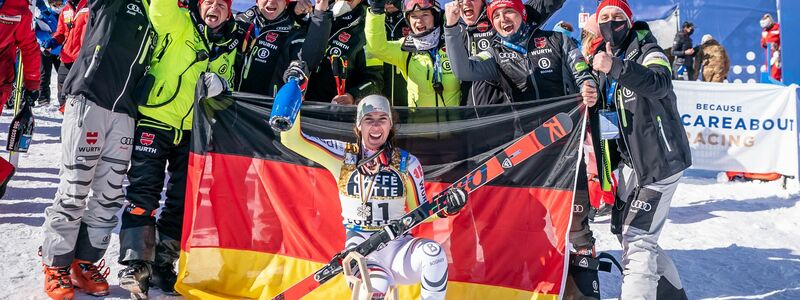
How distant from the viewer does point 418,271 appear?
404cm

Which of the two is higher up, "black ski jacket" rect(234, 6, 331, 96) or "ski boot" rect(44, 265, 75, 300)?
"black ski jacket" rect(234, 6, 331, 96)

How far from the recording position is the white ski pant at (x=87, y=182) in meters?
4.58

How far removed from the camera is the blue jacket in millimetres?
11180

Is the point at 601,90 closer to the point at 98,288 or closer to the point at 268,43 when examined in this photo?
the point at 268,43

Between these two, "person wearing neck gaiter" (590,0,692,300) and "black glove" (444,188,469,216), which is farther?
"person wearing neck gaiter" (590,0,692,300)

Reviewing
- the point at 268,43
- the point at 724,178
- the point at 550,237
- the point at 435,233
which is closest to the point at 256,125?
the point at 268,43

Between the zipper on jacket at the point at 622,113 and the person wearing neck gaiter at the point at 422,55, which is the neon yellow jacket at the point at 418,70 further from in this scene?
the zipper on jacket at the point at 622,113

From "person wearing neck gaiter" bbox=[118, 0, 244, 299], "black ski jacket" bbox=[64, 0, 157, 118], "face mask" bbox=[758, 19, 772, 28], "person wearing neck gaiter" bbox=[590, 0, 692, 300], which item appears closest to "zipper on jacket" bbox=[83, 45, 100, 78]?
"black ski jacket" bbox=[64, 0, 157, 118]

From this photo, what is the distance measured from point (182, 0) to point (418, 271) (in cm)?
248

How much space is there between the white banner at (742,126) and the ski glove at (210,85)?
724 centimetres

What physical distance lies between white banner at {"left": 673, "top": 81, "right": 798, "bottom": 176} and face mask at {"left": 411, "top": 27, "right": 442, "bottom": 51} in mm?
5978

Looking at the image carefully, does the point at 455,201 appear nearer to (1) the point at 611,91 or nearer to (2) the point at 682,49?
(1) the point at 611,91

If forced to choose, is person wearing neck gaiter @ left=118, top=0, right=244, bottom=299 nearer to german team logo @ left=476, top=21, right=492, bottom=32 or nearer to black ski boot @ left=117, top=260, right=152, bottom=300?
black ski boot @ left=117, top=260, right=152, bottom=300

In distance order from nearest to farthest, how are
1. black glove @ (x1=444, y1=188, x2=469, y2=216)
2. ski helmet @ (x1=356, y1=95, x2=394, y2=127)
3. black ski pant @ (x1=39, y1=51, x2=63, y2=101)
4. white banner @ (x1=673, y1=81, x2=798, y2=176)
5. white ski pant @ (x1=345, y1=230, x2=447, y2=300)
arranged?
white ski pant @ (x1=345, y1=230, x2=447, y2=300), black glove @ (x1=444, y1=188, x2=469, y2=216), ski helmet @ (x1=356, y1=95, x2=394, y2=127), white banner @ (x1=673, y1=81, x2=798, y2=176), black ski pant @ (x1=39, y1=51, x2=63, y2=101)
